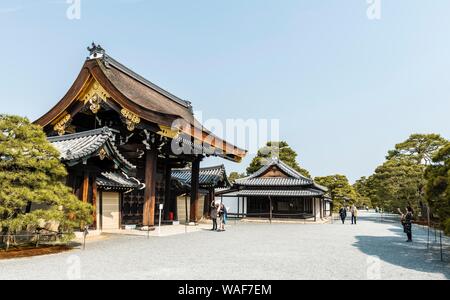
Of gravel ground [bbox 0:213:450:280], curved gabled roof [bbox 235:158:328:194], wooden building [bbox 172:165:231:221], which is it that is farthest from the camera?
curved gabled roof [bbox 235:158:328:194]

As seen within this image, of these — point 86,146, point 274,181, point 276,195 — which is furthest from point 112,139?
point 274,181

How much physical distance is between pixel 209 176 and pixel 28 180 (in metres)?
20.2

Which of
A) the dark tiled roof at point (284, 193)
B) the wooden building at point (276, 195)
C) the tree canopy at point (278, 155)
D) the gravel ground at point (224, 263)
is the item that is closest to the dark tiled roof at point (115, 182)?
the gravel ground at point (224, 263)

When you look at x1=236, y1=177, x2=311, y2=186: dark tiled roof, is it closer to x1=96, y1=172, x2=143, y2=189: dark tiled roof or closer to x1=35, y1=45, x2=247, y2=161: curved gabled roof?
x1=35, y1=45, x2=247, y2=161: curved gabled roof

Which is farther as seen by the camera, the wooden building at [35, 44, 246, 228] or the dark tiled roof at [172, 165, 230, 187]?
the dark tiled roof at [172, 165, 230, 187]

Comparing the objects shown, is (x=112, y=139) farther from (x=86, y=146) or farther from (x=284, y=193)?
(x=284, y=193)

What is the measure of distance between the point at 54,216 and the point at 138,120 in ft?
26.2

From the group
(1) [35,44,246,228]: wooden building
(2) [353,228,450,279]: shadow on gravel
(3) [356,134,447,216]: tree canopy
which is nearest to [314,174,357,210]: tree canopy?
(3) [356,134,447,216]: tree canopy

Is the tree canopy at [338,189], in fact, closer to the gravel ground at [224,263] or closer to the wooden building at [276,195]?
the wooden building at [276,195]

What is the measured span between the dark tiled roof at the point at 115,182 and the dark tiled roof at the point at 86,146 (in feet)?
6.72

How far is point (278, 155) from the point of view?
57.0 metres

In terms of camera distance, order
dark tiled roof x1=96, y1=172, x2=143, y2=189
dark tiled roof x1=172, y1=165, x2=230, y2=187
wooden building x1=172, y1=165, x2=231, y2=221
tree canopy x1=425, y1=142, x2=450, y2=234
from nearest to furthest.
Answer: tree canopy x1=425, y1=142, x2=450, y2=234, dark tiled roof x1=96, y1=172, x2=143, y2=189, wooden building x1=172, y1=165, x2=231, y2=221, dark tiled roof x1=172, y1=165, x2=230, y2=187

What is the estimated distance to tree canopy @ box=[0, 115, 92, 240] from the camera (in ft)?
31.5

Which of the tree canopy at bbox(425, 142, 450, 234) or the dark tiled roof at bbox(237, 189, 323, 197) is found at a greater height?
the tree canopy at bbox(425, 142, 450, 234)
